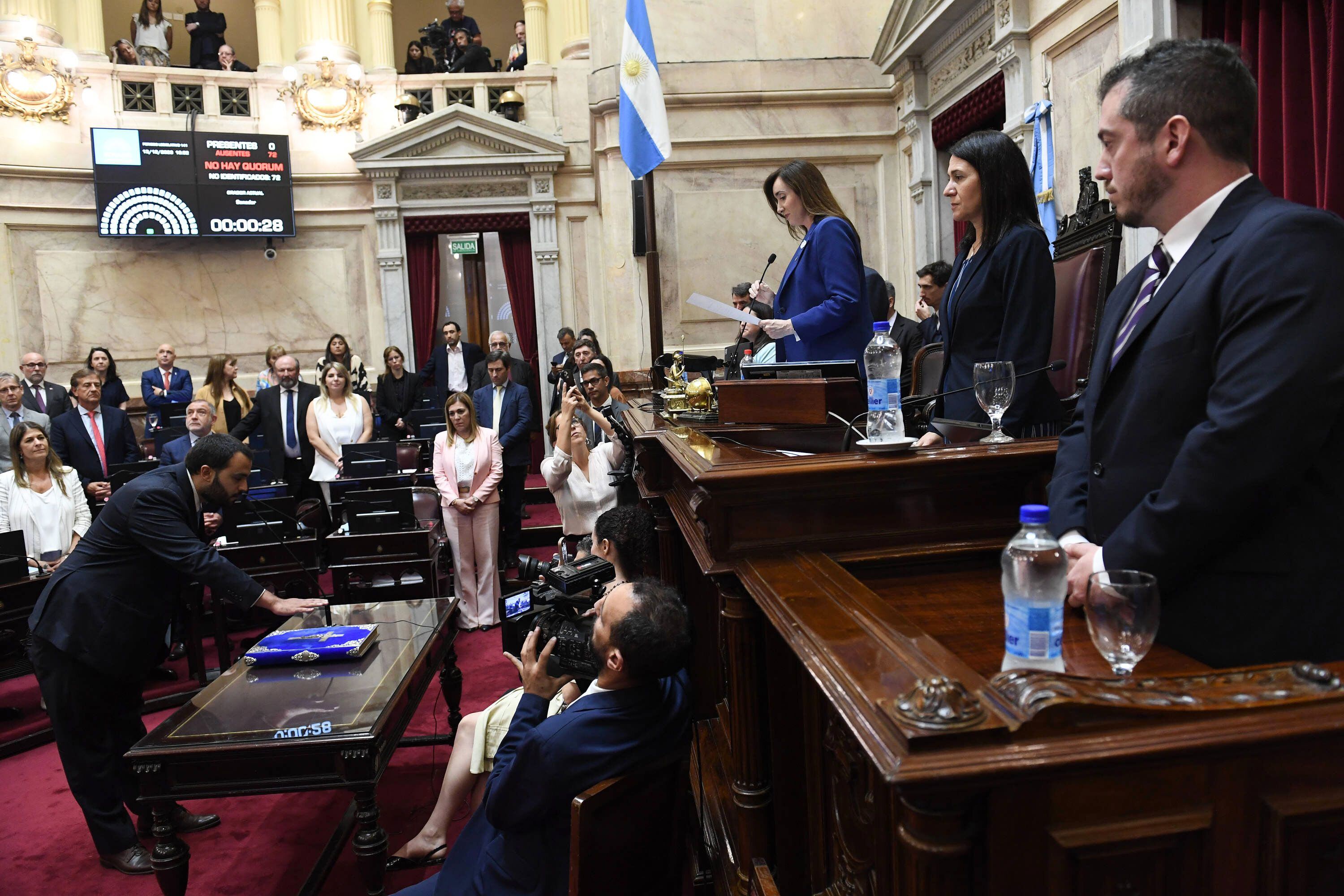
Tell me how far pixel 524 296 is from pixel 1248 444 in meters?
10.2

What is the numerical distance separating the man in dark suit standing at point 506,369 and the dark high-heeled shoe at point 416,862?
3708 mm

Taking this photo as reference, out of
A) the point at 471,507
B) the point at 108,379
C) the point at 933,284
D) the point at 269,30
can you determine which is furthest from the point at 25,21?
the point at 933,284

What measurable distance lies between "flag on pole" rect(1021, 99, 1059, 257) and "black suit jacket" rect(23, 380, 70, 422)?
684 cm

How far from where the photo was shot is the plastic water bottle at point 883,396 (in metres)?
1.67

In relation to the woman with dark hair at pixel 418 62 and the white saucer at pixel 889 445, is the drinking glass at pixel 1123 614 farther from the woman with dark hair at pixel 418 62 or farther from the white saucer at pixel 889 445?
the woman with dark hair at pixel 418 62

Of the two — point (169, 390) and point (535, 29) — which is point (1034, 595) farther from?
point (535, 29)

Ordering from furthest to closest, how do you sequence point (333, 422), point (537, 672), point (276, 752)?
point (333, 422), point (276, 752), point (537, 672)

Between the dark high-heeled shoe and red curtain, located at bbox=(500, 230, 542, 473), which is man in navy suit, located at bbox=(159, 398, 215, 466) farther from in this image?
red curtain, located at bbox=(500, 230, 542, 473)

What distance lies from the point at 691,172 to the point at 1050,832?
634 cm

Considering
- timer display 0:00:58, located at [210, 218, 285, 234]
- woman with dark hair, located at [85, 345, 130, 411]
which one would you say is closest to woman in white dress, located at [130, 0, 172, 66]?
timer display 0:00:58, located at [210, 218, 285, 234]

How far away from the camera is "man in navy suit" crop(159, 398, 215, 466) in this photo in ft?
18.2

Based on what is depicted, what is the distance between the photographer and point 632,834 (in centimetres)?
176

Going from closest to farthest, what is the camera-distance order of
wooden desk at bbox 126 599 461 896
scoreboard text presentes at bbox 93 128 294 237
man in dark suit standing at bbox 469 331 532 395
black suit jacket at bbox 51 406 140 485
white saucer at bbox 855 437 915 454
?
1. white saucer at bbox 855 437 915 454
2. wooden desk at bbox 126 599 461 896
3. black suit jacket at bbox 51 406 140 485
4. man in dark suit standing at bbox 469 331 532 395
5. scoreboard text presentes at bbox 93 128 294 237

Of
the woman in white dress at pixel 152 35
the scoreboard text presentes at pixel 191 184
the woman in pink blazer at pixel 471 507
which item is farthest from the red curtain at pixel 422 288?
the woman in pink blazer at pixel 471 507
